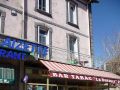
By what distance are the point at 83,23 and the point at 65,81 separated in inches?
267

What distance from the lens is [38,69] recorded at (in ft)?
58.9

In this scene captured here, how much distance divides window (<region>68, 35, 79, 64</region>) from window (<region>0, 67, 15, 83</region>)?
720 cm

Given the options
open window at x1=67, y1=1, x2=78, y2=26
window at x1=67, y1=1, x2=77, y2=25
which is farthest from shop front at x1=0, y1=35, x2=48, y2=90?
window at x1=67, y1=1, x2=77, y2=25

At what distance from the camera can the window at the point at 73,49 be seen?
75.3 feet

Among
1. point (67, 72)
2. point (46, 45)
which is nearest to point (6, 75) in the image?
point (67, 72)

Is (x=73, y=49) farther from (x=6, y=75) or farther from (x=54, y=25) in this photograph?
(x=6, y=75)

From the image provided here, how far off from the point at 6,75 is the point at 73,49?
9.46 m

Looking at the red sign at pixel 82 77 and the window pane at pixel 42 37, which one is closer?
the red sign at pixel 82 77

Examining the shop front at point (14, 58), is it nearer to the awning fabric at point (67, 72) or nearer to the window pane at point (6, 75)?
the window pane at point (6, 75)

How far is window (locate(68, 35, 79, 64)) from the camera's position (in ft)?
75.3

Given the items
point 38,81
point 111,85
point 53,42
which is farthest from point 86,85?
point 38,81

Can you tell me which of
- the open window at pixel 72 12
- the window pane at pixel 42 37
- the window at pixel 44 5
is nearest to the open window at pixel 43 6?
the window at pixel 44 5

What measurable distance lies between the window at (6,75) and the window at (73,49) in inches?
284

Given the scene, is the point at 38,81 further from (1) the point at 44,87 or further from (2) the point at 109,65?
(2) the point at 109,65
